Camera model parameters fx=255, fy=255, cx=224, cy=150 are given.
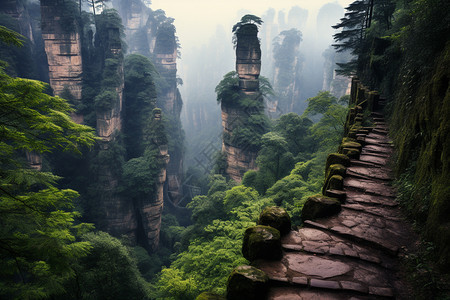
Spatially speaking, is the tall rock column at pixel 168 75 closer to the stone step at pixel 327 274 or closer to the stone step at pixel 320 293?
the stone step at pixel 327 274

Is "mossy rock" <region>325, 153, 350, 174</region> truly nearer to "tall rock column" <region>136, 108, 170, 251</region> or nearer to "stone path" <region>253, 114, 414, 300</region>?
"stone path" <region>253, 114, 414, 300</region>

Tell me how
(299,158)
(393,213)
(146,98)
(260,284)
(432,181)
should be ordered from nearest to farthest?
(260,284), (432,181), (393,213), (299,158), (146,98)

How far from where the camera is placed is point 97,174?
23234 mm

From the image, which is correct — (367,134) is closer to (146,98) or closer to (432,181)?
(432,181)

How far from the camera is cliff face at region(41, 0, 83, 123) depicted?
23297mm

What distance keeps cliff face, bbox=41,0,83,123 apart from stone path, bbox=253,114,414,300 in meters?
26.3

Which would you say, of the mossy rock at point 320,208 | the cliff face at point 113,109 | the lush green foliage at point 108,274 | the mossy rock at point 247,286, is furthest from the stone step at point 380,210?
the cliff face at point 113,109

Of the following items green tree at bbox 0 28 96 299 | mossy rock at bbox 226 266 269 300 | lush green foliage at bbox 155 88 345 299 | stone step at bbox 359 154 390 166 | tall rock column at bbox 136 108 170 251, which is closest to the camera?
mossy rock at bbox 226 266 269 300

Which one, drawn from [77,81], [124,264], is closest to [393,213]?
[124,264]

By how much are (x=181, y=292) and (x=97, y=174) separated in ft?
57.5

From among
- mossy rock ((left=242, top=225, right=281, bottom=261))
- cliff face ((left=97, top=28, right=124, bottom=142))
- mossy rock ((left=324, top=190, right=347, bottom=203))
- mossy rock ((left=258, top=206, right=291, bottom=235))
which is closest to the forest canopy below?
cliff face ((left=97, top=28, right=124, bottom=142))

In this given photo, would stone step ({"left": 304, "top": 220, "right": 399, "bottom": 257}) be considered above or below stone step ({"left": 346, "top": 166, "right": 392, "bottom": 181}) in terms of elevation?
below

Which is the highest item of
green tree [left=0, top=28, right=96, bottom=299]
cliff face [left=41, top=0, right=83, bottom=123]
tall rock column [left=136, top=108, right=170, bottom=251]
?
cliff face [left=41, top=0, right=83, bottom=123]

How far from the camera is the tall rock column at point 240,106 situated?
26250 mm
